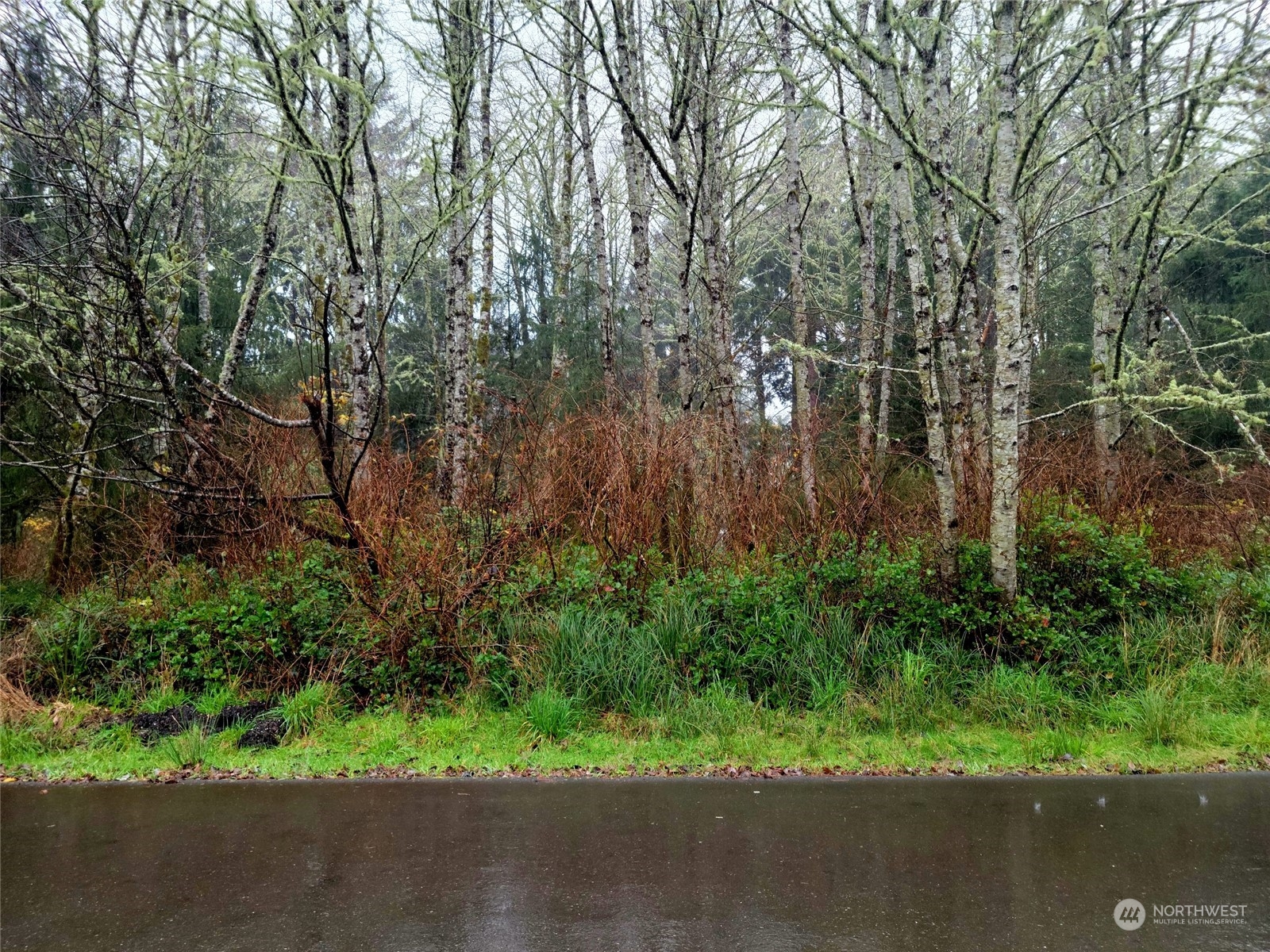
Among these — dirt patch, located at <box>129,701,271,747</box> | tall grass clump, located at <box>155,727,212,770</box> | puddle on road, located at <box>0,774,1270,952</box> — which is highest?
dirt patch, located at <box>129,701,271,747</box>

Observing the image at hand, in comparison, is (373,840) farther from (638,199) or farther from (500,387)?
(500,387)

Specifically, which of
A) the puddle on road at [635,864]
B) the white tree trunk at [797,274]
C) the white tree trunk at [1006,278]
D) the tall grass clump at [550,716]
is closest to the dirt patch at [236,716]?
the puddle on road at [635,864]

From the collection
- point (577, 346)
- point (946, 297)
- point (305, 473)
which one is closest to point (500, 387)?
point (577, 346)

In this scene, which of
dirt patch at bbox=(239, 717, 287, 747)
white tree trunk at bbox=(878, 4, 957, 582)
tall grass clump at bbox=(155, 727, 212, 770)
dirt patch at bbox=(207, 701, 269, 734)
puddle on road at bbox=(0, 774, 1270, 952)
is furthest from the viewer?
white tree trunk at bbox=(878, 4, 957, 582)

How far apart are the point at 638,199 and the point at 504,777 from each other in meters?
6.81

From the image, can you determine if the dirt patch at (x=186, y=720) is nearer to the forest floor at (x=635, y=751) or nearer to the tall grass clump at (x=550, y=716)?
the forest floor at (x=635, y=751)

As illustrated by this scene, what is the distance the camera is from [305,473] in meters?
7.17

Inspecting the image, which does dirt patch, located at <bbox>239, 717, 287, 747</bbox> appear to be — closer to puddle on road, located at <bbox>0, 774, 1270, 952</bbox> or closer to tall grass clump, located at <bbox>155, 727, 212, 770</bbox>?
tall grass clump, located at <bbox>155, 727, 212, 770</bbox>

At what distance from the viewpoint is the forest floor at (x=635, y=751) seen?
4852 millimetres

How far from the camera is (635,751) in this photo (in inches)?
201

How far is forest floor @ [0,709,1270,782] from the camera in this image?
191 inches

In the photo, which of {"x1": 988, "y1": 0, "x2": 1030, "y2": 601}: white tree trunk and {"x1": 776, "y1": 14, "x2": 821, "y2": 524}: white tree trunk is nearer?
{"x1": 988, "y1": 0, "x2": 1030, "y2": 601}: white tree trunk

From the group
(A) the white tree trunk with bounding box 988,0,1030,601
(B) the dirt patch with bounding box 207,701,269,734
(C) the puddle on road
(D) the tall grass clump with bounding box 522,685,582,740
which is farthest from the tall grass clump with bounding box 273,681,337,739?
(A) the white tree trunk with bounding box 988,0,1030,601

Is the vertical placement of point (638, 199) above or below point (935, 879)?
above
